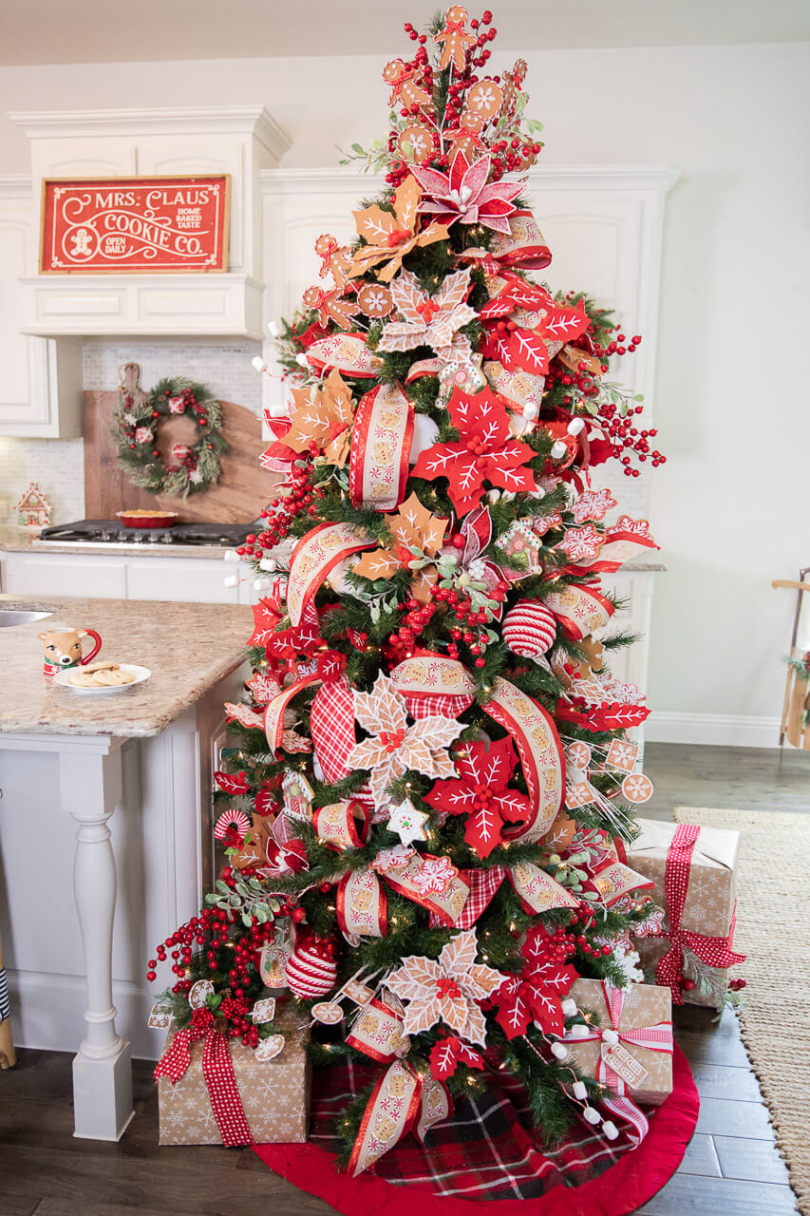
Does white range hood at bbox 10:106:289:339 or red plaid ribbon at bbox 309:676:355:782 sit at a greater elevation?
white range hood at bbox 10:106:289:339

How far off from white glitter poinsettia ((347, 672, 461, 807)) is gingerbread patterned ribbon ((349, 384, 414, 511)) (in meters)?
0.32

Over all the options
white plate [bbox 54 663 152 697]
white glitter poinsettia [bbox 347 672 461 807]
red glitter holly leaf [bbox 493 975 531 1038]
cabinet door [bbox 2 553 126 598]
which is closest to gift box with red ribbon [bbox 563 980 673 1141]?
red glitter holly leaf [bbox 493 975 531 1038]

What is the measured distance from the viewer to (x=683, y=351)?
157 inches

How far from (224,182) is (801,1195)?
3.76 meters

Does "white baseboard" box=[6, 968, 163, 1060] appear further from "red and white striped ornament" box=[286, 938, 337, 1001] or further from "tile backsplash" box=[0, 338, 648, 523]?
"tile backsplash" box=[0, 338, 648, 523]

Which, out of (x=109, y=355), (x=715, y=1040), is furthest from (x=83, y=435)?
(x=715, y=1040)

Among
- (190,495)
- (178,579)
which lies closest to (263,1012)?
(178,579)

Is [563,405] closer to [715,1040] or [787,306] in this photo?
[715,1040]

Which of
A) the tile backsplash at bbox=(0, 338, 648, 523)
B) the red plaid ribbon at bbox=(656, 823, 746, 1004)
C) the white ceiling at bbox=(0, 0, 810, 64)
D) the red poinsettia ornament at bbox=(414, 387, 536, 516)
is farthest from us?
the tile backsplash at bbox=(0, 338, 648, 523)

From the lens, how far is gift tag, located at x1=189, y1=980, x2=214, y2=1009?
171 cm

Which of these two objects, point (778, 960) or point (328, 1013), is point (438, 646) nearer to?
point (328, 1013)

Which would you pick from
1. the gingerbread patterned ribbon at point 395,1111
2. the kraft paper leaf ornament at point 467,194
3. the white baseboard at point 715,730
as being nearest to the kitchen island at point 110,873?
the gingerbread patterned ribbon at point 395,1111

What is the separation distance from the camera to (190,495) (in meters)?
4.30

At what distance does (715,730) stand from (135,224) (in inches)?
134
